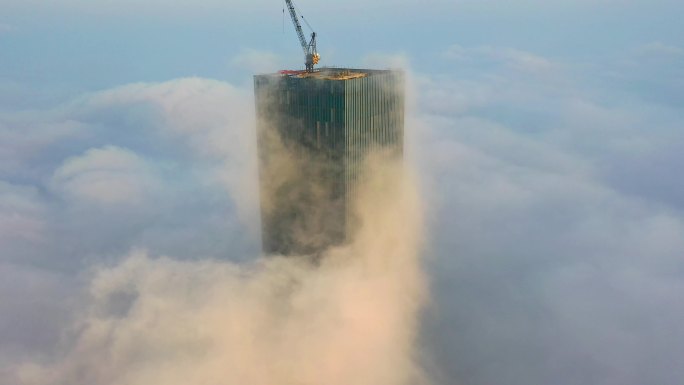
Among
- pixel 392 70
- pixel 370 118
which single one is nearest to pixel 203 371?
pixel 370 118

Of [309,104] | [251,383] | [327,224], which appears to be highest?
[309,104]

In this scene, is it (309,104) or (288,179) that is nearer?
(309,104)

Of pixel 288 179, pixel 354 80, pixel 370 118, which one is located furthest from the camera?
pixel 288 179

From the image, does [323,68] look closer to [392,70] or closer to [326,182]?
[392,70]

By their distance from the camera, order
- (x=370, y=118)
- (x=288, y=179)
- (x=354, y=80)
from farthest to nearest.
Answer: (x=288, y=179) < (x=370, y=118) < (x=354, y=80)

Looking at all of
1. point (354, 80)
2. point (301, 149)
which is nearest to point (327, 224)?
point (301, 149)

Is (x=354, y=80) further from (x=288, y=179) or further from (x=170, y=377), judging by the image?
(x=170, y=377)

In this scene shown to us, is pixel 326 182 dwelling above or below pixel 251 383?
above
